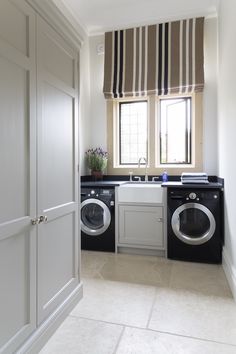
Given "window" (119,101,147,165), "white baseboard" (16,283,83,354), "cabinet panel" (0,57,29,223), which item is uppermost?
"window" (119,101,147,165)

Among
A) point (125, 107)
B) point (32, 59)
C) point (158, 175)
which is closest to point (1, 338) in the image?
point (32, 59)

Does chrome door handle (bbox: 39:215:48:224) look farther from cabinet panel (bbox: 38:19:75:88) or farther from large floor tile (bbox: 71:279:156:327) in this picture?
cabinet panel (bbox: 38:19:75:88)

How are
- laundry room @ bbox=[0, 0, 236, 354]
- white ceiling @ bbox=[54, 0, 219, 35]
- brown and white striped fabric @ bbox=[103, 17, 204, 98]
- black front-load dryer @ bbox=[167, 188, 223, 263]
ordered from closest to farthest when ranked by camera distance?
laundry room @ bbox=[0, 0, 236, 354] → black front-load dryer @ bbox=[167, 188, 223, 263] → white ceiling @ bbox=[54, 0, 219, 35] → brown and white striped fabric @ bbox=[103, 17, 204, 98]

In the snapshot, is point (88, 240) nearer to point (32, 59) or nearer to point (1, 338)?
point (1, 338)

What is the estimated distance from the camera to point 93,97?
412 cm

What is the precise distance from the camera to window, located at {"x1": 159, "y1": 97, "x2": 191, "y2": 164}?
3.82 m

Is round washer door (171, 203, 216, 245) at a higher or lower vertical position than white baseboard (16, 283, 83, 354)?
higher

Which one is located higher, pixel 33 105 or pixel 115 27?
pixel 115 27

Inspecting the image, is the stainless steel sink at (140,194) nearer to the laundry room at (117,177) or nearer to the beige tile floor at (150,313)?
the laundry room at (117,177)

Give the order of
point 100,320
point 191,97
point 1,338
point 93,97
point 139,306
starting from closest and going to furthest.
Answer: point 1,338
point 100,320
point 139,306
point 191,97
point 93,97

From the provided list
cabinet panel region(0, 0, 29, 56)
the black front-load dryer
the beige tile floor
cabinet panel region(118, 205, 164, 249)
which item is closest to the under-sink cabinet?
cabinet panel region(118, 205, 164, 249)

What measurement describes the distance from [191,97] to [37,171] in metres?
3.01

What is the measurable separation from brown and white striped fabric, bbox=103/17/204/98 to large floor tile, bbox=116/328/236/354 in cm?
312

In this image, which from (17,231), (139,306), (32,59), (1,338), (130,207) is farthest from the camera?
(130,207)
